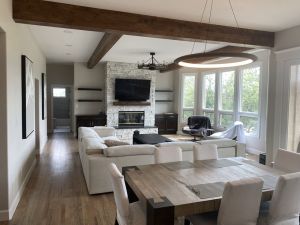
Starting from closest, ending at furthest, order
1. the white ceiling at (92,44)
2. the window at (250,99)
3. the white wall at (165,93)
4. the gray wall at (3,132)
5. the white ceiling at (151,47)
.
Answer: the gray wall at (3,132) → the white ceiling at (92,44) → the white ceiling at (151,47) → the window at (250,99) → the white wall at (165,93)

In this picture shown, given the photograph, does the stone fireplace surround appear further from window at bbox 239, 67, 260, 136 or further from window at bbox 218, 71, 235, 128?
window at bbox 239, 67, 260, 136

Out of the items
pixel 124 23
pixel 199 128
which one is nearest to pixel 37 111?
pixel 124 23

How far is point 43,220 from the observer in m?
2.92

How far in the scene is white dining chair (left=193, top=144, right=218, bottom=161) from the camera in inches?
127

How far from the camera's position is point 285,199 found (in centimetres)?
200

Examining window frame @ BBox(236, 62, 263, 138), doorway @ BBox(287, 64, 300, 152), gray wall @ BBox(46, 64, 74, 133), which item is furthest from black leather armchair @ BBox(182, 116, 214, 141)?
gray wall @ BBox(46, 64, 74, 133)

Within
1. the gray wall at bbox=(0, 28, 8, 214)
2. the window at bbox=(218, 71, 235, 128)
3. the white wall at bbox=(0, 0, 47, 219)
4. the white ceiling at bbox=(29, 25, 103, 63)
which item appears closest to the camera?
the gray wall at bbox=(0, 28, 8, 214)

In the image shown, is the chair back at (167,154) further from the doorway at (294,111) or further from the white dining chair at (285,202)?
the doorway at (294,111)

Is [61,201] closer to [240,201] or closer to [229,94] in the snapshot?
[240,201]

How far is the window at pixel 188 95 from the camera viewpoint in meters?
9.77

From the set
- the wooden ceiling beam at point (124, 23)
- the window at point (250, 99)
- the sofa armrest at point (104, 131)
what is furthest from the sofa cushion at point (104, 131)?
the window at point (250, 99)

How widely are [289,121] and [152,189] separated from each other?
11.2 ft

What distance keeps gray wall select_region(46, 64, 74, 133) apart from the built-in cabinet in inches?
160

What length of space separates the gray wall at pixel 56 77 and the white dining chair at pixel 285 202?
941 centimetres
